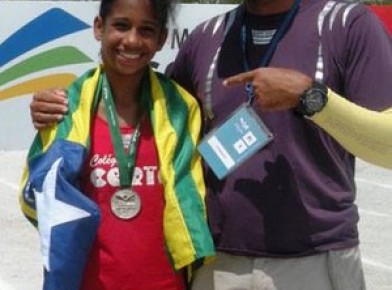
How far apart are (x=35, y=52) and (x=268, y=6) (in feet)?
34.3

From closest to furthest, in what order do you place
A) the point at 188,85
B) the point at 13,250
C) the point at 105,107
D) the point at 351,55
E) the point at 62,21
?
the point at 351,55, the point at 105,107, the point at 188,85, the point at 13,250, the point at 62,21

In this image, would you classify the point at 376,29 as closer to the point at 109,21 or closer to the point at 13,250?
the point at 109,21

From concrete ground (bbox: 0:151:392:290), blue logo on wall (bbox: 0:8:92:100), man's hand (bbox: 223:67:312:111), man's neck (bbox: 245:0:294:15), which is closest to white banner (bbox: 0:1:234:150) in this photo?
blue logo on wall (bbox: 0:8:92:100)

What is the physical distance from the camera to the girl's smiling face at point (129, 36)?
2.85m

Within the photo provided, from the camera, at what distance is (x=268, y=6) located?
9.19 feet

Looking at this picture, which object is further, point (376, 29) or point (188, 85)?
point (188, 85)

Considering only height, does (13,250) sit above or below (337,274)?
below

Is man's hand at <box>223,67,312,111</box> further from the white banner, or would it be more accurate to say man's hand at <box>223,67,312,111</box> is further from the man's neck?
the white banner

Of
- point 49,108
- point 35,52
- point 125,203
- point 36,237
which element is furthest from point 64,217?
point 35,52

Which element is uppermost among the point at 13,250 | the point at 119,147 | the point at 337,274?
the point at 119,147

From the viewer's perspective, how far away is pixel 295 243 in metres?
2.74

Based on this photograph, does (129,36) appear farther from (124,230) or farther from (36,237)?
(36,237)

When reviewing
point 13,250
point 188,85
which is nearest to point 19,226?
point 13,250

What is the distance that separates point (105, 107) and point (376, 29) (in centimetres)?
84
